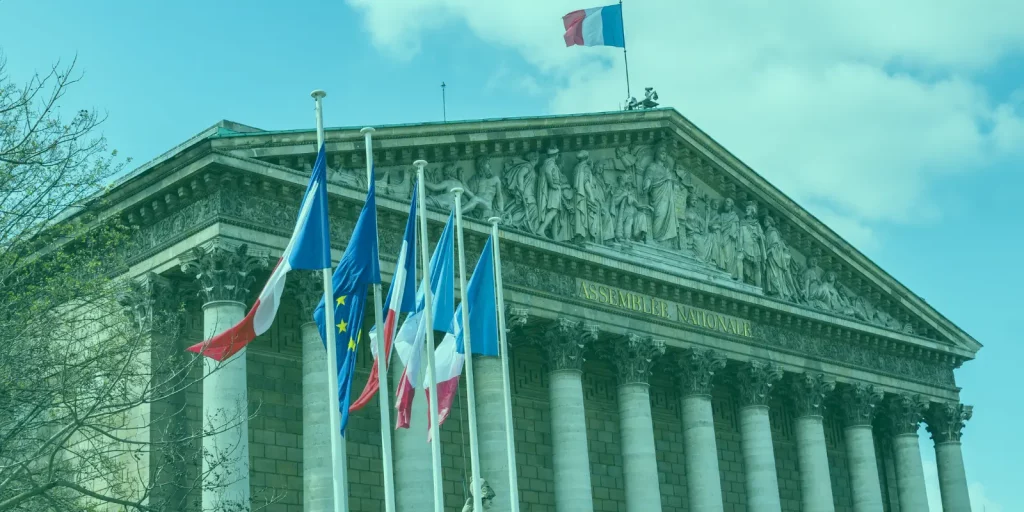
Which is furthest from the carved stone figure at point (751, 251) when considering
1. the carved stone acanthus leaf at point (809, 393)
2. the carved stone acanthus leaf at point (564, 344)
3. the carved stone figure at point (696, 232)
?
the carved stone acanthus leaf at point (564, 344)

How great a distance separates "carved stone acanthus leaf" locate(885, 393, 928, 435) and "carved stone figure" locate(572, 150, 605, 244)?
14.5 metres

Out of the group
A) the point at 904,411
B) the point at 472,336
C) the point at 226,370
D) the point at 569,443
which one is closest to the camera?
the point at 472,336

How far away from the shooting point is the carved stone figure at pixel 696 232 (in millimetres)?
40812

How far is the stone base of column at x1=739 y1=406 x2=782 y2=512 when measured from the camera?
40469 millimetres

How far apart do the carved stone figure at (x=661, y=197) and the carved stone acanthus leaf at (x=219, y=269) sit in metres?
13.7

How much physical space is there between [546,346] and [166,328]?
10.6m

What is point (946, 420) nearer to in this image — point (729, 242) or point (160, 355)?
point (729, 242)

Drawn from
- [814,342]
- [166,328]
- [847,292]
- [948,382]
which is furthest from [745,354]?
[166,328]

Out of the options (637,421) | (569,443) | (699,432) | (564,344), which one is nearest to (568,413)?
(569,443)

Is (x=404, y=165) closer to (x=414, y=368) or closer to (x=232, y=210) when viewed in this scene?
(x=232, y=210)

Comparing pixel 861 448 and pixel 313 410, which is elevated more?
pixel 861 448

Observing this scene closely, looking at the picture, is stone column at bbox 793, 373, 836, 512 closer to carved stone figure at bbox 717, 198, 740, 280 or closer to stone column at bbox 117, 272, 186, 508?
carved stone figure at bbox 717, 198, 740, 280

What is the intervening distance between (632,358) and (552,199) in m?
4.72

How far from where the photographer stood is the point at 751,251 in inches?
1668
